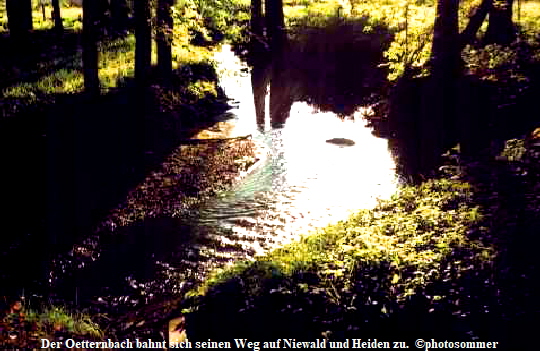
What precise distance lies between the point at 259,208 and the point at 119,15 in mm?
15603

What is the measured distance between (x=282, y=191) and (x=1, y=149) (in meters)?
6.54

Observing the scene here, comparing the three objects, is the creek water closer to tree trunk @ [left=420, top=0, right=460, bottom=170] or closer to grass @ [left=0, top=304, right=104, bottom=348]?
grass @ [left=0, top=304, right=104, bottom=348]

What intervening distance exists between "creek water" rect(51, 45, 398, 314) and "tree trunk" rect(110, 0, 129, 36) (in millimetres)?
8019

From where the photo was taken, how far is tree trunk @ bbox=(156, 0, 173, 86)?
47.1 ft

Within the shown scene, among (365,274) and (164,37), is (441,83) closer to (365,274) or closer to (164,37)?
(164,37)

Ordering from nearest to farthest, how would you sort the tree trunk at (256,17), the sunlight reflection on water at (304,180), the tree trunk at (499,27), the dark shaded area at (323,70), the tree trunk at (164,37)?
the sunlight reflection on water at (304,180)
the tree trunk at (164,37)
the tree trunk at (499,27)
the dark shaded area at (323,70)
the tree trunk at (256,17)

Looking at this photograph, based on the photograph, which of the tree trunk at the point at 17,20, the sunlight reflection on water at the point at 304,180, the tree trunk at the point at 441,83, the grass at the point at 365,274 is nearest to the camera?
the grass at the point at 365,274

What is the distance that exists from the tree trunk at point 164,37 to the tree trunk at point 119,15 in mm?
6707

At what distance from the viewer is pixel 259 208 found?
39.0ft

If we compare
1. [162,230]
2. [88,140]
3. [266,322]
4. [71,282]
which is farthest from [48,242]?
[266,322]

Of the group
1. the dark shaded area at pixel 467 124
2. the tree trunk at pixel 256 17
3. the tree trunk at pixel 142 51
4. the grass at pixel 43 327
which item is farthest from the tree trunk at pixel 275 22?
the grass at pixel 43 327

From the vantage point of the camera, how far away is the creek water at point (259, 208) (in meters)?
9.17

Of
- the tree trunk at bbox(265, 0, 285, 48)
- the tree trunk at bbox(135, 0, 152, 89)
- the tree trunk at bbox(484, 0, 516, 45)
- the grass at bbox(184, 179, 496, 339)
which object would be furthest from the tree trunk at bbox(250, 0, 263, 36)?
the grass at bbox(184, 179, 496, 339)

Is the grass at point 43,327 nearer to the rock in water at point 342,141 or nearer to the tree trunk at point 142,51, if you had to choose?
the tree trunk at point 142,51
